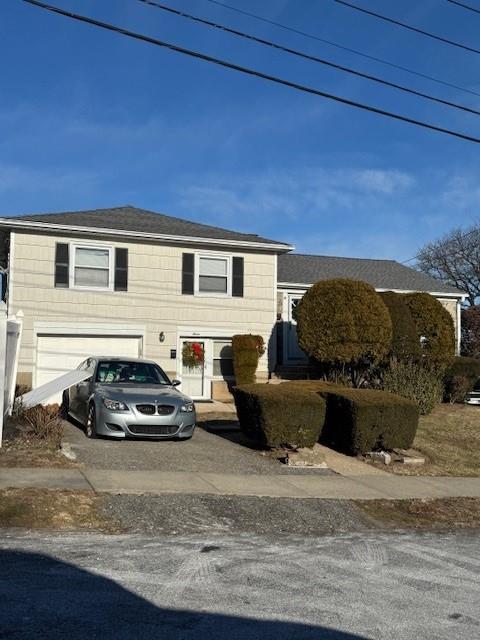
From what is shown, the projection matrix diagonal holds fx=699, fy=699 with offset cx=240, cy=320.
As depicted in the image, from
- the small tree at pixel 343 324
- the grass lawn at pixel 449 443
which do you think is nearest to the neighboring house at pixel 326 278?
the small tree at pixel 343 324

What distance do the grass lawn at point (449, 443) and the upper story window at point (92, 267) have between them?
9.22 meters

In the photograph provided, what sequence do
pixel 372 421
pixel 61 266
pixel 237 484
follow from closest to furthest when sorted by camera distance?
pixel 237 484 → pixel 372 421 → pixel 61 266

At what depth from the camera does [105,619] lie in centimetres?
469

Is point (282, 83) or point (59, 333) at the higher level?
point (282, 83)

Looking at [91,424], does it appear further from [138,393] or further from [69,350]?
[69,350]

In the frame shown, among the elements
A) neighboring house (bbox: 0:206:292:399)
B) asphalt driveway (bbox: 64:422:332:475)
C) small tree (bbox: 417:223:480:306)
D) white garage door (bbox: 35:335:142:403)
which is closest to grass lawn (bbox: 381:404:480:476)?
asphalt driveway (bbox: 64:422:332:475)

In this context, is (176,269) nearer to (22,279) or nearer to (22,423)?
(22,279)

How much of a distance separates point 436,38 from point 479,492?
7.22 metres

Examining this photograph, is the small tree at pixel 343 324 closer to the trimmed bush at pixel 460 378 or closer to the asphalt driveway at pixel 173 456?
the trimmed bush at pixel 460 378

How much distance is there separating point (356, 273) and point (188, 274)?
25.1 ft

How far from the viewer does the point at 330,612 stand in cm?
505

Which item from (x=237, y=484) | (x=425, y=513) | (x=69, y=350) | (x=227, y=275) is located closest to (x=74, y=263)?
(x=69, y=350)

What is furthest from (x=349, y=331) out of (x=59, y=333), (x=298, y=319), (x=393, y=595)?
(x=393, y=595)

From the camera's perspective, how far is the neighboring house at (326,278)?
21.9 metres
